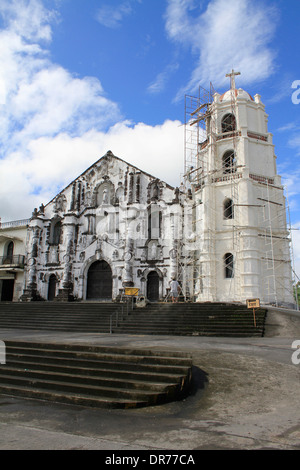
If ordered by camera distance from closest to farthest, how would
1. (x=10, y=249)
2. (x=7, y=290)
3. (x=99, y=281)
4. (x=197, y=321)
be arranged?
(x=197, y=321) < (x=99, y=281) < (x=7, y=290) < (x=10, y=249)

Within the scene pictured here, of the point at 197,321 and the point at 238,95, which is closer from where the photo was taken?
the point at 197,321

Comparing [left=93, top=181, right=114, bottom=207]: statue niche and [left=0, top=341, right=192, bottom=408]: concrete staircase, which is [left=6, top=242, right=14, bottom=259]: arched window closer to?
[left=93, top=181, right=114, bottom=207]: statue niche

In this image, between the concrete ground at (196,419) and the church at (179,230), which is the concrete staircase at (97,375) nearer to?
the concrete ground at (196,419)

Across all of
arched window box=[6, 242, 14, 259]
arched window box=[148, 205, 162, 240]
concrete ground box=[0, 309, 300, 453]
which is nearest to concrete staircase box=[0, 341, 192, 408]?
concrete ground box=[0, 309, 300, 453]

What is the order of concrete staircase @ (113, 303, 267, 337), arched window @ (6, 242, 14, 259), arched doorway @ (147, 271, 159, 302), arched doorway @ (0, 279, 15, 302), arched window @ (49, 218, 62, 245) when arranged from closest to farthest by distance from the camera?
concrete staircase @ (113, 303, 267, 337)
arched doorway @ (147, 271, 159, 302)
arched window @ (49, 218, 62, 245)
arched doorway @ (0, 279, 15, 302)
arched window @ (6, 242, 14, 259)

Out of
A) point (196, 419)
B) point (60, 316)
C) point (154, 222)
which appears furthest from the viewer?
point (154, 222)

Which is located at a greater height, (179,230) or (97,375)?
(179,230)

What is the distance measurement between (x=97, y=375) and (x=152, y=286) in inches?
797

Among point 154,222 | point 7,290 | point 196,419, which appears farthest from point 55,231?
point 196,419

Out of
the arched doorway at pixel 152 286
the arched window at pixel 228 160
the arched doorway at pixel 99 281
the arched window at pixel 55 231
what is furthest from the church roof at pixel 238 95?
the arched window at pixel 55 231

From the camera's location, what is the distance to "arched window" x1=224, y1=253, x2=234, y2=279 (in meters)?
23.4

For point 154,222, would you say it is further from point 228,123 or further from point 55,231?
point 55,231

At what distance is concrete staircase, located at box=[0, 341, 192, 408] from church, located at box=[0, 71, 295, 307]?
52.1ft

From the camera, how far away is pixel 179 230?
2662cm
